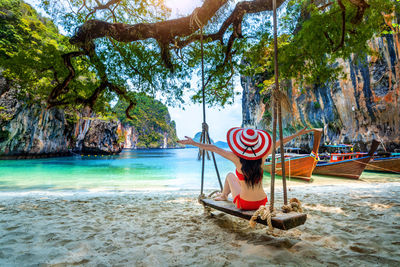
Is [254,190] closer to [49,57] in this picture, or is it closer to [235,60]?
[235,60]

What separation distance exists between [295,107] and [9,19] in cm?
2446

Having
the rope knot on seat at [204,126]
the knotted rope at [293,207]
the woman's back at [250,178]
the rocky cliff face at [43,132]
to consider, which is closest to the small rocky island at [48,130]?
the rocky cliff face at [43,132]

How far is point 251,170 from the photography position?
86.3 inches

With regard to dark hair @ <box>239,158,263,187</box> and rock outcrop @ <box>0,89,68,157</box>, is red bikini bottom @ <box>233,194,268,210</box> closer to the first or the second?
dark hair @ <box>239,158,263,187</box>

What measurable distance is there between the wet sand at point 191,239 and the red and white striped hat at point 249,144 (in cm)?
87

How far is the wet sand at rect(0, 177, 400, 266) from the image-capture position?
65.4 inches

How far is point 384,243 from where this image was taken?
189cm

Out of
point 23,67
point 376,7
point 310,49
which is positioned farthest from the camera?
point 23,67

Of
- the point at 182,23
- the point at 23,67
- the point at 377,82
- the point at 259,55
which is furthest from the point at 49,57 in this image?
the point at 377,82

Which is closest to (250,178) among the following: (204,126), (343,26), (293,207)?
(293,207)

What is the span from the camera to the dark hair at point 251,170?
219cm

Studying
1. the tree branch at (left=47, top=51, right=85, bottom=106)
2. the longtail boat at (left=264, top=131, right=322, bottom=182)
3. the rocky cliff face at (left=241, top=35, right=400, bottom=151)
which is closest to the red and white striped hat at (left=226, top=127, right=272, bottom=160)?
the tree branch at (left=47, top=51, right=85, bottom=106)

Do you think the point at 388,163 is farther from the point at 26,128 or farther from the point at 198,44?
the point at 26,128

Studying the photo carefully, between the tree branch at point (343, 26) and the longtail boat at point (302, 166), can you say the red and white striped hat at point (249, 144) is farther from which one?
the longtail boat at point (302, 166)
